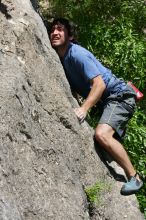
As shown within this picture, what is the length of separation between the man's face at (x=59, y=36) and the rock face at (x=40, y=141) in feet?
0.54

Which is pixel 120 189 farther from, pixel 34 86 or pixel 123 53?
pixel 123 53

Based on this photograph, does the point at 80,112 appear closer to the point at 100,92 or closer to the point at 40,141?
the point at 100,92

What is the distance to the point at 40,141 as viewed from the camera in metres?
5.21

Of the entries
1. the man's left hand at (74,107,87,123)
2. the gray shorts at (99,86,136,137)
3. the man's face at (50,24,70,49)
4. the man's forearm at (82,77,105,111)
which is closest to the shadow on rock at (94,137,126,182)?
the gray shorts at (99,86,136,137)

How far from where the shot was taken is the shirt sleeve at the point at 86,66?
605 cm

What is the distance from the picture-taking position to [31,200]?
464cm

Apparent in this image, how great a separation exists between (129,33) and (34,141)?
3989 mm

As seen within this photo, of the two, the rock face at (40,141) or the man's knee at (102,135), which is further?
the man's knee at (102,135)

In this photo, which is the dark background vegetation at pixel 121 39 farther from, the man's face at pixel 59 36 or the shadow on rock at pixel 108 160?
the man's face at pixel 59 36

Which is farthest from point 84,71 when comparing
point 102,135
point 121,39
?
point 121,39

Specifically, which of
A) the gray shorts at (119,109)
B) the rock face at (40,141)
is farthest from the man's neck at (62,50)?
the gray shorts at (119,109)

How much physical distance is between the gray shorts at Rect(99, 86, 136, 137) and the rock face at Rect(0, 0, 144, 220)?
26 centimetres

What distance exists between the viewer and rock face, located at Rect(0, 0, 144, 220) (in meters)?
4.62

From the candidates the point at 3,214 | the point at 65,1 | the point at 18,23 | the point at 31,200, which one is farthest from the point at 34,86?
the point at 65,1
